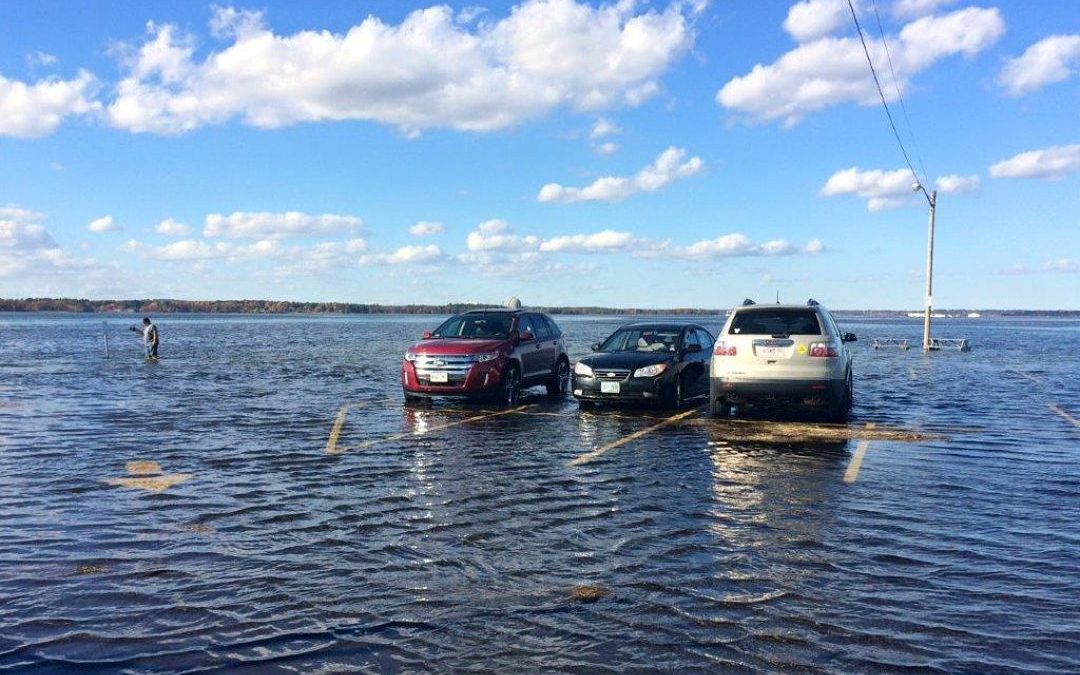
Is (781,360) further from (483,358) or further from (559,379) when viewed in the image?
(559,379)

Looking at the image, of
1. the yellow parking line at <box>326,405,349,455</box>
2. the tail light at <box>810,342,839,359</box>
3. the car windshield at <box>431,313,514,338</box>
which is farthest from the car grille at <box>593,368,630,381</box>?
the yellow parking line at <box>326,405,349,455</box>

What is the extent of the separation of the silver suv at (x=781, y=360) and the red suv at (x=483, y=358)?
3.98 meters

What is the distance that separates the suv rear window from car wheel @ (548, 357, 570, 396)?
5.32m

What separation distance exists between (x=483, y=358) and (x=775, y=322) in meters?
5.01

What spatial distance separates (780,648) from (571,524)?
275 centimetres

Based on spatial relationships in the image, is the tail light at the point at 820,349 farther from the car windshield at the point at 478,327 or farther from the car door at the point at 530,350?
the car windshield at the point at 478,327

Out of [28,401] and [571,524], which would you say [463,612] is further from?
[28,401]

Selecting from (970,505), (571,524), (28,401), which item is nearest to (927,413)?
(970,505)

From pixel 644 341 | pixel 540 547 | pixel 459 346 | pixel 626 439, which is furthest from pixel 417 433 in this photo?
pixel 540 547

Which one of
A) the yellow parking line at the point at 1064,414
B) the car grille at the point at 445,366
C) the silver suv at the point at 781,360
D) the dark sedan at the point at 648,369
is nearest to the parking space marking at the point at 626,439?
the dark sedan at the point at 648,369

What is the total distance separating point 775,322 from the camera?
1352 centimetres

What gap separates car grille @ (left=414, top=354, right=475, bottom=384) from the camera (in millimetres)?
15438

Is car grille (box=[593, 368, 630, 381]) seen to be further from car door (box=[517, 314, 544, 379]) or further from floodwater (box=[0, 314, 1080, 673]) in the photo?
floodwater (box=[0, 314, 1080, 673])

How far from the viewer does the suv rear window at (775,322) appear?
1318 cm
